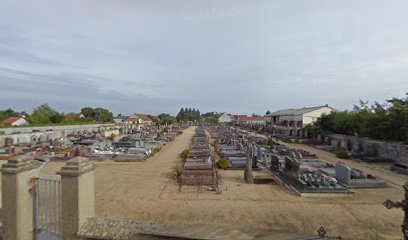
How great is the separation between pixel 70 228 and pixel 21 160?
62.2 inches

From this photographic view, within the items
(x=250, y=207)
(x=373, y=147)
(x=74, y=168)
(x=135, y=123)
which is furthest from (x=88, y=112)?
(x=74, y=168)

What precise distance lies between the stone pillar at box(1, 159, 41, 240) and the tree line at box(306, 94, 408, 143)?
27.6 meters

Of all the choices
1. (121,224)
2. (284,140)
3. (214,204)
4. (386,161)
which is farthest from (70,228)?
(284,140)

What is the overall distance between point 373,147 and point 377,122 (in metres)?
2.72

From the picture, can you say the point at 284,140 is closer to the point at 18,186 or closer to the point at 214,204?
the point at 214,204

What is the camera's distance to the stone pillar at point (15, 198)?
488cm

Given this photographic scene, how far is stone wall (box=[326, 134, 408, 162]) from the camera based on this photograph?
24267 mm

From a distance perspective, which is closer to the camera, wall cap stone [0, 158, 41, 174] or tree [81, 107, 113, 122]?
wall cap stone [0, 158, 41, 174]

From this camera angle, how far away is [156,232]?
13.2 ft

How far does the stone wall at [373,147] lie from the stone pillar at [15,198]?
2623cm

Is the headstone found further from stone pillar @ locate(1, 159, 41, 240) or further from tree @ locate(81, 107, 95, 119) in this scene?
tree @ locate(81, 107, 95, 119)

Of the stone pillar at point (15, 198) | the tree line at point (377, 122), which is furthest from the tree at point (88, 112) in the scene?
the stone pillar at point (15, 198)

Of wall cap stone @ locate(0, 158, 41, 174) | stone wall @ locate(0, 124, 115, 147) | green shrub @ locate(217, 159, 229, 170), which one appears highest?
wall cap stone @ locate(0, 158, 41, 174)

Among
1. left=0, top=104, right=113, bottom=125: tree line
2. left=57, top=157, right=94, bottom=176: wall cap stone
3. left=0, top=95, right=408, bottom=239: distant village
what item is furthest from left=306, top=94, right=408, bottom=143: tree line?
left=0, top=104, right=113, bottom=125: tree line
